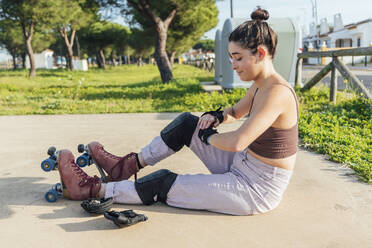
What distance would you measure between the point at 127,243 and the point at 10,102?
792 centimetres

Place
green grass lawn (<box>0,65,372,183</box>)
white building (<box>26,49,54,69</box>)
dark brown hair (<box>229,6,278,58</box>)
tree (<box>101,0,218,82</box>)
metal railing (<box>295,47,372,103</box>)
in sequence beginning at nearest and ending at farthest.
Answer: dark brown hair (<box>229,6,278,58</box>) → green grass lawn (<box>0,65,372,183</box>) → metal railing (<box>295,47,372,103</box>) → tree (<box>101,0,218,82</box>) → white building (<box>26,49,54,69</box>)

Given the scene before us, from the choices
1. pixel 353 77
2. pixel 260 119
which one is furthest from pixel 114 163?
pixel 353 77

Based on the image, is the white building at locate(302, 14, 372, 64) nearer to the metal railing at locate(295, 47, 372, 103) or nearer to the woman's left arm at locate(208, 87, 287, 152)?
the metal railing at locate(295, 47, 372, 103)

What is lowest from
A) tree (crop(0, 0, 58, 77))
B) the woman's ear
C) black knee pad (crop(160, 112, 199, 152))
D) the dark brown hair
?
black knee pad (crop(160, 112, 199, 152))

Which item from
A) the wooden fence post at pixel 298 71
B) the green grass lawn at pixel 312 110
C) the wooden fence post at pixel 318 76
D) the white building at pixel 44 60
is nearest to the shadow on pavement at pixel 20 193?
the green grass lawn at pixel 312 110

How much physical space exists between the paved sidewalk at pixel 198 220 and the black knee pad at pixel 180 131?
521 millimetres

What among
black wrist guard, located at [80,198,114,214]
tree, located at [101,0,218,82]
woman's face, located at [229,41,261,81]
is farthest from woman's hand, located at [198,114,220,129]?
tree, located at [101,0,218,82]

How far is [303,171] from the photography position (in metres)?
3.67

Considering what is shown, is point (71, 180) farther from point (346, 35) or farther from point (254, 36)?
point (346, 35)

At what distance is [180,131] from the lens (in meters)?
2.80

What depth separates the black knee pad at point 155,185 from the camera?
2592 millimetres

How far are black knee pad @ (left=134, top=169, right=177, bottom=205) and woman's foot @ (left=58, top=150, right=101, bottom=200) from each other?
354 millimetres

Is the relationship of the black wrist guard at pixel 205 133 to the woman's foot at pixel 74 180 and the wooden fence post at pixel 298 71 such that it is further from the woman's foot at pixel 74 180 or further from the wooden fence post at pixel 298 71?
the wooden fence post at pixel 298 71

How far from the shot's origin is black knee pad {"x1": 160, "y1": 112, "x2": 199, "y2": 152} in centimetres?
279
